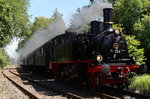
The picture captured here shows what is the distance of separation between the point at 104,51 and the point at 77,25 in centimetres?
610

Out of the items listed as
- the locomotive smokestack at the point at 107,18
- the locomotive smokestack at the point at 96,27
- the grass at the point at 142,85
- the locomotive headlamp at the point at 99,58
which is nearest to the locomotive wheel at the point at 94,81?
the locomotive headlamp at the point at 99,58

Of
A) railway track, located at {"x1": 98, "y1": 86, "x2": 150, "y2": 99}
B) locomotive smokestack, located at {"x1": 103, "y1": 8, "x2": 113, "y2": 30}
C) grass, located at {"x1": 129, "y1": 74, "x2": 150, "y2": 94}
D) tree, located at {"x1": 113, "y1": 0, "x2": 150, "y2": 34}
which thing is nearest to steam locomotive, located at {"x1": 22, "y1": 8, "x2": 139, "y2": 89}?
locomotive smokestack, located at {"x1": 103, "y1": 8, "x2": 113, "y2": 30}

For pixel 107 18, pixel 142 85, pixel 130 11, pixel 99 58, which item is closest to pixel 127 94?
pixel 142 85

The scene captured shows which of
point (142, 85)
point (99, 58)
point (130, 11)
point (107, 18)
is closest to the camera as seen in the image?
point (99, 58)

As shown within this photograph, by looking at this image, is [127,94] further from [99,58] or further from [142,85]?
[99,58]

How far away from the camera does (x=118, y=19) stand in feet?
89.9

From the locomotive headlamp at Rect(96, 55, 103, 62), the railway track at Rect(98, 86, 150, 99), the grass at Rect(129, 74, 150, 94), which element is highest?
the locomotive headlamp at Rect(96, 55, 103, 62)

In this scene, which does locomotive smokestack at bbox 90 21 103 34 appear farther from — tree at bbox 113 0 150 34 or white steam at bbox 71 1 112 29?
tree at bbox 113 0 150 34

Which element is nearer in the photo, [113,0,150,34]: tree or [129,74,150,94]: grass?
[129,74,150,94]: grass

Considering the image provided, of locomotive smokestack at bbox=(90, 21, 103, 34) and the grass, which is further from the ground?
locomotive smokestack at bbox=(90, 21, 103, 34)

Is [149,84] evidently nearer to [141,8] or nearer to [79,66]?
[79,66]

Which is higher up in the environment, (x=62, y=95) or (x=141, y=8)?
(x=141, y=8)


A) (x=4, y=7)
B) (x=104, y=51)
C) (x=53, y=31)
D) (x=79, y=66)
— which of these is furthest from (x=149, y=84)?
(x=53, y=31)

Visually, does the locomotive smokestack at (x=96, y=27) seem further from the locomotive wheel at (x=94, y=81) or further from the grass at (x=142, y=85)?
the grass at (x=142, y=85)
